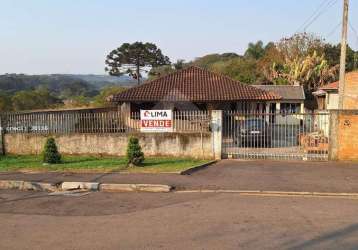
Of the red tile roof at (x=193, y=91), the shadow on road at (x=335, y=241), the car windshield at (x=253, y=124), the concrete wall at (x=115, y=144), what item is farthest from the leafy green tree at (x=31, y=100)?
the shadow on road at (x=335, y=241)

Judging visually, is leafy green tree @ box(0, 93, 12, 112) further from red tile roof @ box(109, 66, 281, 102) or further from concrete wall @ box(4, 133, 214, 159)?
concrete wall @ box(4, 133, 214, 159)

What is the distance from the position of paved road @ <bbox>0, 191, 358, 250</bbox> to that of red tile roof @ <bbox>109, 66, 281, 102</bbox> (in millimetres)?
18904

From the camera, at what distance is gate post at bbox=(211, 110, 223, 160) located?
654 inches

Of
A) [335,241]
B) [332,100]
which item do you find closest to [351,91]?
Answer: [332,100]

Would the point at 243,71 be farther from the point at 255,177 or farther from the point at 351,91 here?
the point at 255,177

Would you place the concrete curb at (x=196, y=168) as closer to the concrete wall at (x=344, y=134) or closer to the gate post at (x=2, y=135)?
the concrete wall at (x=344, y=134)

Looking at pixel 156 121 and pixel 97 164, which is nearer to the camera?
pixel 97 164

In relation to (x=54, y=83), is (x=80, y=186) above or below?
below

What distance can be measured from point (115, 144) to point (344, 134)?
9.00 m

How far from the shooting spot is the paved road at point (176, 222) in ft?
21.6

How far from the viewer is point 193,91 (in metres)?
A: 30.1

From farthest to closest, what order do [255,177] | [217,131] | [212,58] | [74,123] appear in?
[212,58] < [74,123] < [217,131] < [255,177]

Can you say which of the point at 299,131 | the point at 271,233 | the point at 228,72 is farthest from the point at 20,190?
the point at 228,72

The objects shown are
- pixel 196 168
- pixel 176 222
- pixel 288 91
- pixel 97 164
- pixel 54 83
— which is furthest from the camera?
pixel 54 83
